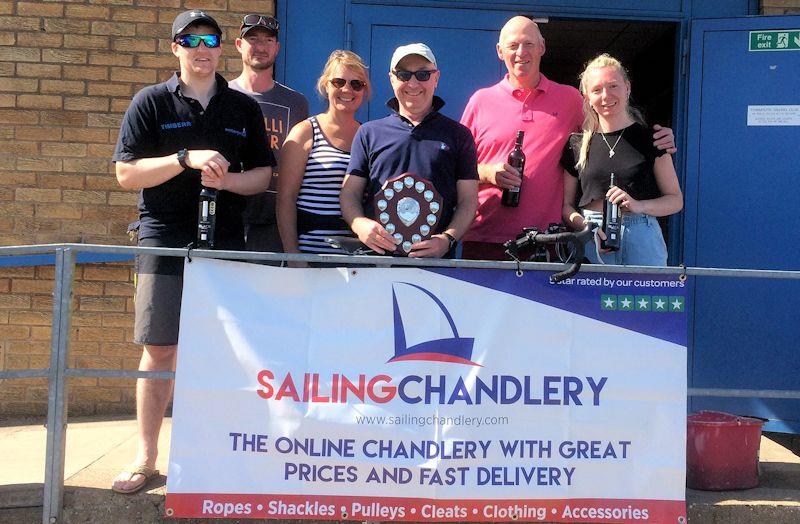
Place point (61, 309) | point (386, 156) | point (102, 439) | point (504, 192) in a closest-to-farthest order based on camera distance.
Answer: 1. point (61, 309)
2. point (386, 156)
3. point (504, 192)
4. point (102, 439)

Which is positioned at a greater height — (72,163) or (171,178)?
(72,163)

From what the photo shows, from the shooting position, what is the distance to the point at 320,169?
4230mm

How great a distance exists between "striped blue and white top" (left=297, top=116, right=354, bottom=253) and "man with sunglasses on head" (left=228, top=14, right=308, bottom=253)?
1.32ft

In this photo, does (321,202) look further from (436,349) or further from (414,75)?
(436,349)

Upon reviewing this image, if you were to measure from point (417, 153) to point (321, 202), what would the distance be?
0.54 metres

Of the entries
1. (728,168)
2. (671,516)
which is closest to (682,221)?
(728,168)

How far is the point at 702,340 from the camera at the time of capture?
595 centimetres

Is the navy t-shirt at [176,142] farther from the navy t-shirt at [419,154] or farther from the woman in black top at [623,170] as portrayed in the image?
the woman in black top at [623,170]

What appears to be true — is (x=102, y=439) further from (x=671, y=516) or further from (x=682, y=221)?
(x=682, y=221)

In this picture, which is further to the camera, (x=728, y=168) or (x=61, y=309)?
(x=728, y=168)

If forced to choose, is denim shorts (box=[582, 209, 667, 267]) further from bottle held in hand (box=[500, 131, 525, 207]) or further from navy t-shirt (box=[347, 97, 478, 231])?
navy t-shirt (box=[347, 97, 478, 231])

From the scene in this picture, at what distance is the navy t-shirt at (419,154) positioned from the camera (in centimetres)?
398

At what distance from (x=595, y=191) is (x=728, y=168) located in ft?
7.05

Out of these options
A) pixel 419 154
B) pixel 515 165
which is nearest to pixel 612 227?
pixel 515 165
